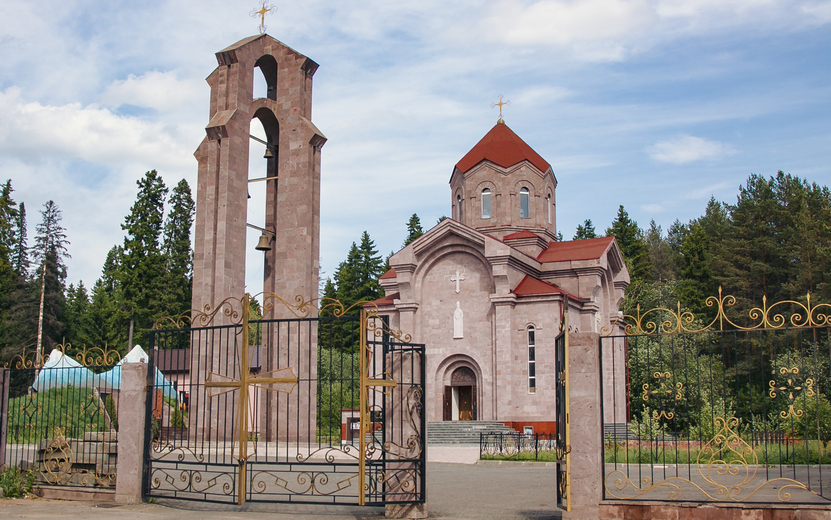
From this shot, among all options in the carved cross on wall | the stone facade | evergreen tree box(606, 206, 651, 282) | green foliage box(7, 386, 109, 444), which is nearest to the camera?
green foliage box(7, 386, 109, 444)

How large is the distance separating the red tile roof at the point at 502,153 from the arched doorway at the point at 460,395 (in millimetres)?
11338

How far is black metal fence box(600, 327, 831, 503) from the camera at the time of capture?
8.88m

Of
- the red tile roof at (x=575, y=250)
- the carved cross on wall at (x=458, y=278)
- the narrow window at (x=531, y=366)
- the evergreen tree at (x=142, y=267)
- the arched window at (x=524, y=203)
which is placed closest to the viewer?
the narrow window at (x=531, y=366)

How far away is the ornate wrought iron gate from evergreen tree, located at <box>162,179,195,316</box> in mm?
41975

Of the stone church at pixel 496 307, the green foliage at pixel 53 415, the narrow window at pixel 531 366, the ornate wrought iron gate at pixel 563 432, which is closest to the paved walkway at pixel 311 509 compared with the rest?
the ornate wrought iron gate at pixel 563 432

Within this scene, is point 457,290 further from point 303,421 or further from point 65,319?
point 65,319

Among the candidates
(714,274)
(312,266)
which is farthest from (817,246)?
(312,266)

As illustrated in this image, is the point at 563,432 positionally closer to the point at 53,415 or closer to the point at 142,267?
the point at 53,415

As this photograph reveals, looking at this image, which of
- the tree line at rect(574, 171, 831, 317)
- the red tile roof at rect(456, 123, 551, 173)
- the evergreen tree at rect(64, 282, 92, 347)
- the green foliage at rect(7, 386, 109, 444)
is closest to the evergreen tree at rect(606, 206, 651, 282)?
the tree line at rect(574, 171, 831, 317)

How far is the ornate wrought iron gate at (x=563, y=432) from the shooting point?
906cm

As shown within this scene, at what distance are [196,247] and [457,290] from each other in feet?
41.3

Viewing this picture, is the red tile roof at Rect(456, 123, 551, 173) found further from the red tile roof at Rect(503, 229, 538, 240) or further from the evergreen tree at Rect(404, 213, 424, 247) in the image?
the evergreen tree at Rect(404, 213, 424, 247)

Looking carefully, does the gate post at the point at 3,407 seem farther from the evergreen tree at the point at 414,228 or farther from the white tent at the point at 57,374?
the evergreen tree at the point at 414,228

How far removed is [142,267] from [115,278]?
4765mm
